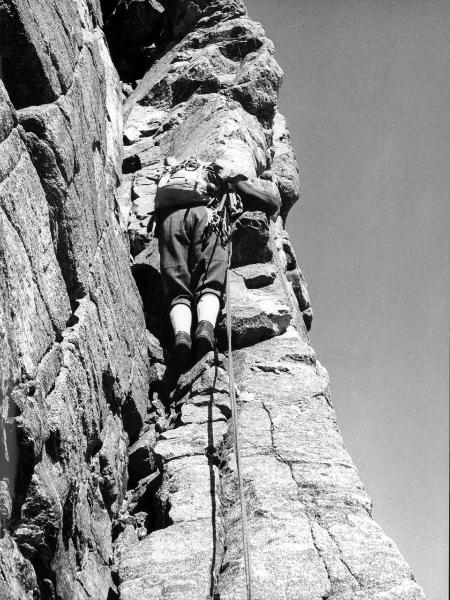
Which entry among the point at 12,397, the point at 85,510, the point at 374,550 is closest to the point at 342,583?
the point at 374,550

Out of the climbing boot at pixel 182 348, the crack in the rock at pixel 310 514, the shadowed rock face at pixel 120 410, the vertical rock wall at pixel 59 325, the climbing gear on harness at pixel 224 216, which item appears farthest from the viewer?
the climbing gear on harness at pixel 224 216

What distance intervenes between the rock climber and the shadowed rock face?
0.94 feet

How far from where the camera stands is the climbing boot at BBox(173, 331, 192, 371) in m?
7.29

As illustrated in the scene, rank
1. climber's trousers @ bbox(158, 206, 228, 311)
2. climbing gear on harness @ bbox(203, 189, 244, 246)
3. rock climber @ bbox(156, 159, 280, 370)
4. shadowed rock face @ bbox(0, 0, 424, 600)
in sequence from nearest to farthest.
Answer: shadowed rock face @ bbox(0, 0, 424, 600), rock climber @ bbox(156, 159, 280, 370), climber's trousers @ bbox(158, 206, 228, 311), climbing gear on harness @ bbox(203, 189, 244, 246)

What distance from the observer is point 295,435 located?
627 centimetres

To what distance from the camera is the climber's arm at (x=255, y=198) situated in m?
9.11

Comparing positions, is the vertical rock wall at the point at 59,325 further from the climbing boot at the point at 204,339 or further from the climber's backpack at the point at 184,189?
the climber's backpack at the point at 184,189

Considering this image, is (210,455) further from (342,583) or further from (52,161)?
(52,161)

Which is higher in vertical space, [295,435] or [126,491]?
[295,435]

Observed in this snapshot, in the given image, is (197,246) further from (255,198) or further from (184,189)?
(255,198)

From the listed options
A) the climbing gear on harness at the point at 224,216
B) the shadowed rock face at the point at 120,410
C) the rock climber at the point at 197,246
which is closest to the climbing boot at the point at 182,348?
the rock climber at the point at 197,246

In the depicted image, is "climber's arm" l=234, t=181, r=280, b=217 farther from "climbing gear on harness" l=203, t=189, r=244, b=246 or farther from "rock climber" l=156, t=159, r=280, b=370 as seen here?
"climbing gear on harness" l=203, t=189, r=244, b=246

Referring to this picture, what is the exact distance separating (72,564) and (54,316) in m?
1.64

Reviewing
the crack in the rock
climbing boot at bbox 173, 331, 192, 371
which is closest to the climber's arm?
climbing boot at bbox 173, 331, 192, 371
